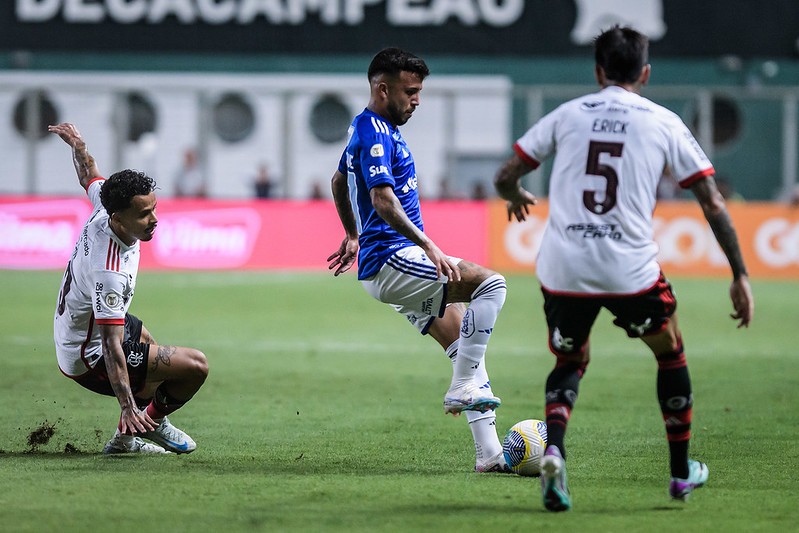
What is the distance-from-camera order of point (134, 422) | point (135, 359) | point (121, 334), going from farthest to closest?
1. point (135, 359)
2. point (121, 334)
3. point (134, 422)

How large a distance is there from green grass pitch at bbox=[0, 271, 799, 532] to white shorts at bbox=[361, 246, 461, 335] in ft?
2.90

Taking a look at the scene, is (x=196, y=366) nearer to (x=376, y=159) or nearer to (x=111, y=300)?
(x=111, y=300)

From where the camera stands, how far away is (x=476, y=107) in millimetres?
24375

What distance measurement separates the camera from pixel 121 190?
6.72 metres

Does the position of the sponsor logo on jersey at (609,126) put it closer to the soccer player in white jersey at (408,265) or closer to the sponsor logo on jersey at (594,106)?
the sponsor logo on jersey at (594,106)

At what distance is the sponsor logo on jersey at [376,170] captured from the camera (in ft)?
21.7

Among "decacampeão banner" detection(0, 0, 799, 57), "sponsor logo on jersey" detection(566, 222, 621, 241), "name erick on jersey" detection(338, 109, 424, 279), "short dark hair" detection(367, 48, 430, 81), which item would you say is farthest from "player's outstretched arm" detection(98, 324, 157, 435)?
"decacampeão banner" detection(0, 0, 799, 57)

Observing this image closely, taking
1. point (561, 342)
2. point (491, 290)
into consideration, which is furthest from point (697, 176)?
point (491, 290)

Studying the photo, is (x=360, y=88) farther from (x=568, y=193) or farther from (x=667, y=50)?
(x=568, y=193)

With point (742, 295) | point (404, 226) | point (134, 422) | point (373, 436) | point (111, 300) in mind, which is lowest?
point (373, 436)

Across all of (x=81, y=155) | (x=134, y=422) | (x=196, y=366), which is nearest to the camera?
(x=134, y=422)

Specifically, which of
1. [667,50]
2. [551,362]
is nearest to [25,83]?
[667,50]

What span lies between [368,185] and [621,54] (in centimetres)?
160

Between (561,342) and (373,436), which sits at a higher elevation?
(561,342)
